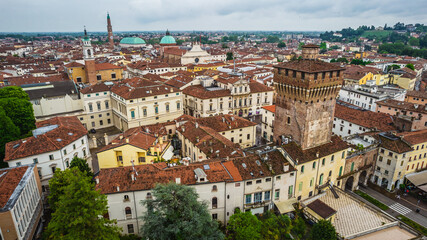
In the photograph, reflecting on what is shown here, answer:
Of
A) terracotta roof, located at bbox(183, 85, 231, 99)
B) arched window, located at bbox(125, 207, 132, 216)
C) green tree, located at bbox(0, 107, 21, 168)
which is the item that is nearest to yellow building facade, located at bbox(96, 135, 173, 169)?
arched window, located at bbox(125, 207, 132, 216)

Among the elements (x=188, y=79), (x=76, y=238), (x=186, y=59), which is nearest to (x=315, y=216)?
(x=76, y=238)

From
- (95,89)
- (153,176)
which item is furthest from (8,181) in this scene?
(95,89)

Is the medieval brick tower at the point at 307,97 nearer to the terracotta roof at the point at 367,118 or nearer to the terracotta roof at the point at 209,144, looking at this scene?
the terracotta roof at the point at 209,144

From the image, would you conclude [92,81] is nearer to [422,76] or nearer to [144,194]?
[144,194]

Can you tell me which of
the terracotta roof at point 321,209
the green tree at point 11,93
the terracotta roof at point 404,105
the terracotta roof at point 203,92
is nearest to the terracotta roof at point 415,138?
the terracotta roof at point 404,105

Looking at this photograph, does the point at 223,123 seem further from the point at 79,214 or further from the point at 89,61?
the point at 89,61
